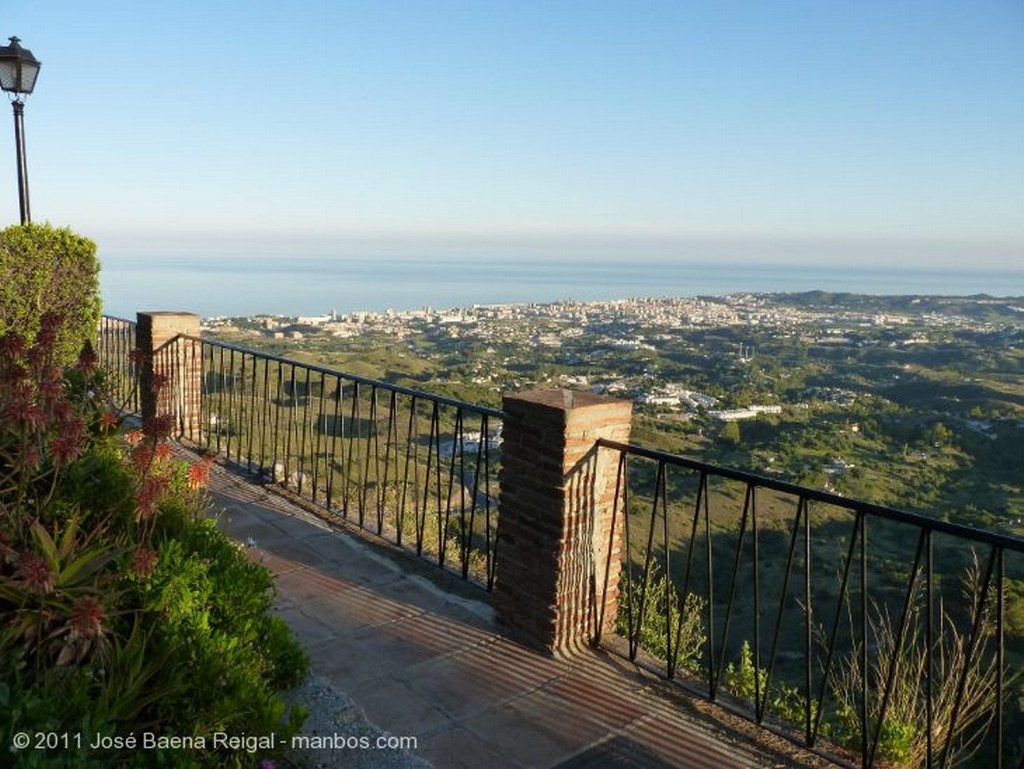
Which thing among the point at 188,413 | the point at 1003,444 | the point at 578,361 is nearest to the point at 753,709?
the point at 188,413

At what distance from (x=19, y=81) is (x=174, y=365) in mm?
3889

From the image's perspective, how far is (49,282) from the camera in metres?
7.59

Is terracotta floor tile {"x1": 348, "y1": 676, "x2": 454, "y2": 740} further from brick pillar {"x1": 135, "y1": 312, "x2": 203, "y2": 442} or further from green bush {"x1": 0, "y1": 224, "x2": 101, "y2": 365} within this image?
brick pillar {"x1": 135, "y1": 312, "x2": 203, "y2": 442}

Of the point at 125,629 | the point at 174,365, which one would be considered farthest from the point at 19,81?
the point at 125,629

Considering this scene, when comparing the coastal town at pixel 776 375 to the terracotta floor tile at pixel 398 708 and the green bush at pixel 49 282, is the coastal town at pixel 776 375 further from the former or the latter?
the terracotta floor tile at pixel 398 708

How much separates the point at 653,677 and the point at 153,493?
2604 millimetres

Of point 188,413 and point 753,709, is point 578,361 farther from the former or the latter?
point 753,709

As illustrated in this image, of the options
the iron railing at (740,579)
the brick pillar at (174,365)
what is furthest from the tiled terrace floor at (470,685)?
the brick pillar at (174,365)

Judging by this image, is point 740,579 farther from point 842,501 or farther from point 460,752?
point 460,752

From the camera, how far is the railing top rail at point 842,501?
8.25ft

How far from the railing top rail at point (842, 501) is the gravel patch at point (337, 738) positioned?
5.79ft

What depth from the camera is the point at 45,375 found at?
3.57 metres

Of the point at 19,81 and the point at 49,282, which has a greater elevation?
the point at 19,81

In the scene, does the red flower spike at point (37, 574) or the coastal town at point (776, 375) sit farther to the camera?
the coastal town at point (776, 375)
